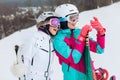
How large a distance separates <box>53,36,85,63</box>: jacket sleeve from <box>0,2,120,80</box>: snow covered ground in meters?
1.75

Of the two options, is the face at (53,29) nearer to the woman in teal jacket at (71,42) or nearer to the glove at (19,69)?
the woman in teal jacket at (71,42)

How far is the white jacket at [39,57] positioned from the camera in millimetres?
3547

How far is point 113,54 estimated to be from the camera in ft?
22.8

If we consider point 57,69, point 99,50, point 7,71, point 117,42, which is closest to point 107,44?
point 117,42

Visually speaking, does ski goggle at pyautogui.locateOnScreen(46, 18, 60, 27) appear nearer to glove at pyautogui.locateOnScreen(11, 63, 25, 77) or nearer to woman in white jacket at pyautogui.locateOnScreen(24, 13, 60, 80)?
woman in white jacket at pyautogui.locateOnScreen(24, 13, 60, 80)

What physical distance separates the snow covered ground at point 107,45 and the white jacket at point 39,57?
5.93ft

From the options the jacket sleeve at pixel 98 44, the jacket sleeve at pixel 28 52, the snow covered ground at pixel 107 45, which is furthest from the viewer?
the snow covered ground at pixel 107 45

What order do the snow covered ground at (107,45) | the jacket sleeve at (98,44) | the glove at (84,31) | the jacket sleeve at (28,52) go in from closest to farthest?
the jacket sleeve at (28,52)
the glove at (84,31)
the jacket sleeve at (98,44)
the snow covered ground at (107,45)

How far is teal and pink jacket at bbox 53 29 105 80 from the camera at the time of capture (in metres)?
3.64

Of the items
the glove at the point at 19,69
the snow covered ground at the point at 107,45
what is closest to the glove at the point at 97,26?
the glove at the point at 19,69

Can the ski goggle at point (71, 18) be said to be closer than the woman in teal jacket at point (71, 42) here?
No

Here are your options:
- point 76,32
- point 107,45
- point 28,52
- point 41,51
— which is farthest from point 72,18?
point 107,45

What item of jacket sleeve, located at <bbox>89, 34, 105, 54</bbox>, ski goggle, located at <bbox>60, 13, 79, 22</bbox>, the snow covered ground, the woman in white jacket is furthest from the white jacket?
the snow covered ground

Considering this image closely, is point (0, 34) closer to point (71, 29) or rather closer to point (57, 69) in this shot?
point (57, 69)
